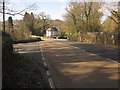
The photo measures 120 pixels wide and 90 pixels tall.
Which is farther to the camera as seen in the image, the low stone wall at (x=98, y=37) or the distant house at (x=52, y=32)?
the distant house at (x=52, y=32)

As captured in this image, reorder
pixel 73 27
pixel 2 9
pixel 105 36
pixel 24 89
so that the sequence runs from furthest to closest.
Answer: pixel 73 27 < pixel 105 36 < pixel 2 9 < pixel 24 89

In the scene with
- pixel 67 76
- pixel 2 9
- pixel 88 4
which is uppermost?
pixel 88 4

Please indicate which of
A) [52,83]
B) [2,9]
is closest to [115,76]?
[52,83]

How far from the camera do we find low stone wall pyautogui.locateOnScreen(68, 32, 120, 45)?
154 feet

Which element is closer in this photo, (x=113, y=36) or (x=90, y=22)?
(x=113, y=36)

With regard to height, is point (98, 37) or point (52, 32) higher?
point (52, 32)

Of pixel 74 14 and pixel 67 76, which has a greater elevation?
pixel 74 14

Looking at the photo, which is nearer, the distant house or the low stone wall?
the low stone wall

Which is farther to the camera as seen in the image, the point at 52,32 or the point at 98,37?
Answer: the point at 52,32

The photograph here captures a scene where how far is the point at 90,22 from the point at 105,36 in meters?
21.3

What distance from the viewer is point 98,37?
58.0 metres

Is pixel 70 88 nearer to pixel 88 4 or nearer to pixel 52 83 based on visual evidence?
pixel 52 83

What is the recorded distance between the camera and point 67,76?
13258 millimetres

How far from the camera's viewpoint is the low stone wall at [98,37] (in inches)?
1844
